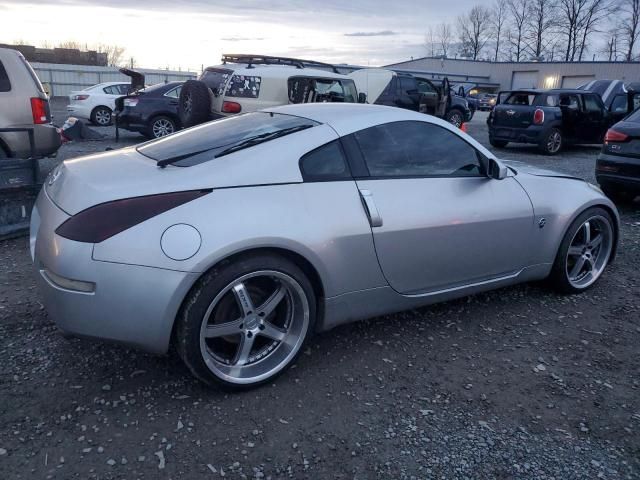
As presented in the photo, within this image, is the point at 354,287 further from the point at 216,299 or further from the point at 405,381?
the point at 216,299

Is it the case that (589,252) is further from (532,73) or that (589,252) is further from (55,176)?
(532,73)

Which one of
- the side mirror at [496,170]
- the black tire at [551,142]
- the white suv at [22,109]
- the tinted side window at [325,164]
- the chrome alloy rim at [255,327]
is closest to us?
the chrome alloy rim at [255,327]

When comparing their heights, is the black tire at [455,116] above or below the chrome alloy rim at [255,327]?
above

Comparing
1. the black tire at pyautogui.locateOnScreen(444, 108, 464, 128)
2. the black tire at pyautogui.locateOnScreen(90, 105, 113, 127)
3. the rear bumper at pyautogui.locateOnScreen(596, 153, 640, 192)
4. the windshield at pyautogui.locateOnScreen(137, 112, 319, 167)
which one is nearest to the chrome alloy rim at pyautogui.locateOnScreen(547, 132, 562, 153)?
the black tire at pyautogui.locateOnScreen(444, 108, 464, 128)

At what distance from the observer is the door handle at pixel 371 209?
9.62ft

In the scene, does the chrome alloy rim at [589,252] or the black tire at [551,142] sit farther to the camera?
the black tire at [551,142]

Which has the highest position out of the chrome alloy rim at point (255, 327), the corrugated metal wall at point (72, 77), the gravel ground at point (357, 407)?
the corrugated metal wall at point (72, 77)

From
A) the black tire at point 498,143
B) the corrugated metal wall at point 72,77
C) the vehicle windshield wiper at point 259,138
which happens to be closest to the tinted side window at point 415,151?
the vehicle windshield wiper at point 259,138

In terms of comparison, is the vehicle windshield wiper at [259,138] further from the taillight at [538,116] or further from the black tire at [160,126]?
the taillight at [538,116]

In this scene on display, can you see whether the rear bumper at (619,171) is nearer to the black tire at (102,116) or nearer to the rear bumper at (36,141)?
the rear bumper at (36,141)

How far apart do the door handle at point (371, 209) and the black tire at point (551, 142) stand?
1069 centimetres

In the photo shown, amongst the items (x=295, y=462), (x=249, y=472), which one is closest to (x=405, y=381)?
(x=295, y=462)

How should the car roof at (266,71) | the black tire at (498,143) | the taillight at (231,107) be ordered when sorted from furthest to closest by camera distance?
1. the black tire at (498,143)
2. the car roof at (266,71)
3. the taillight at (231,107)

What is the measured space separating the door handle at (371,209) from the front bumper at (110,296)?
3.39ft
